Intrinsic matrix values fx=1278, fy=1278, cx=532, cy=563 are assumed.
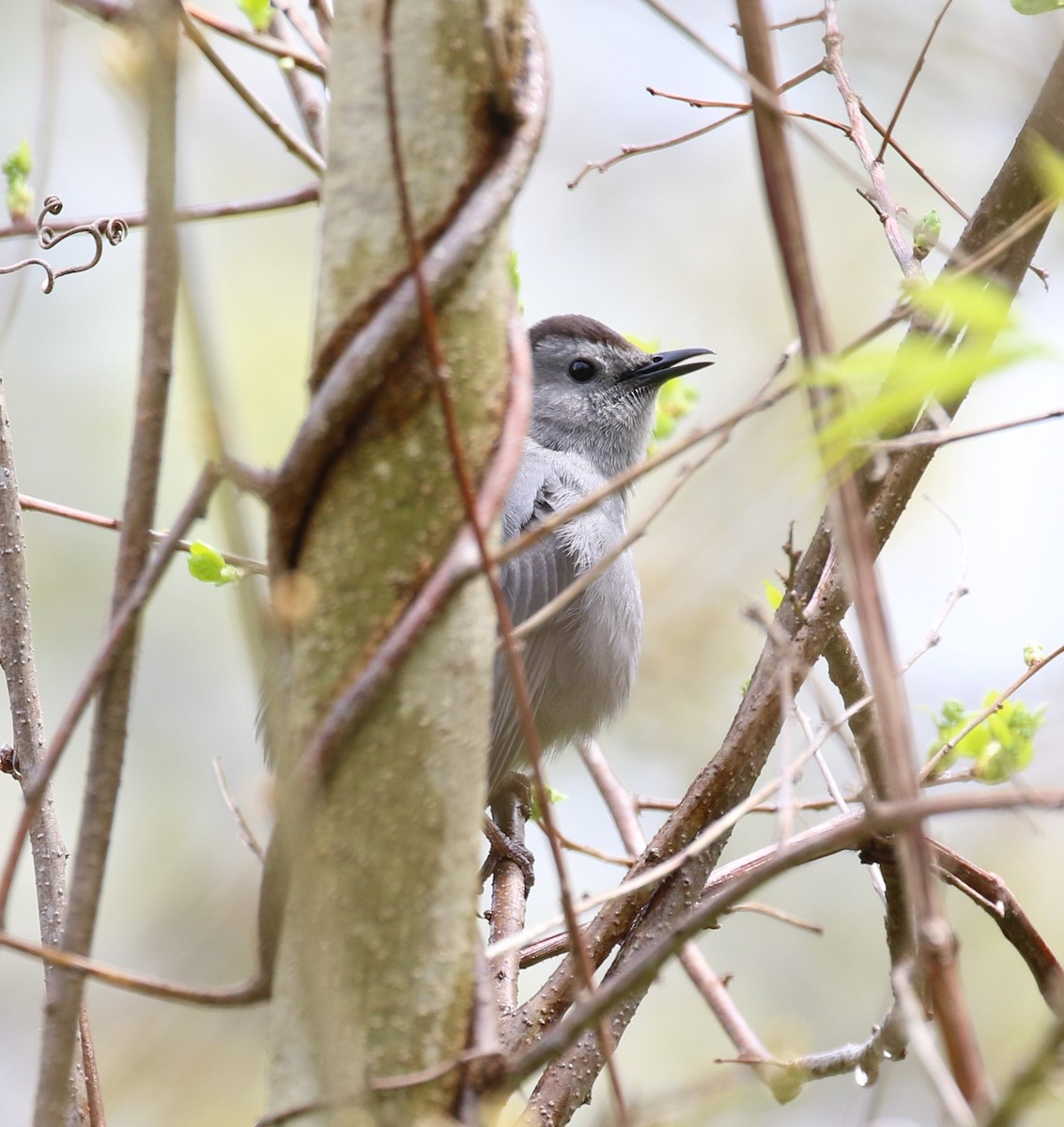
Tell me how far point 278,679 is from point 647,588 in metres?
5.69

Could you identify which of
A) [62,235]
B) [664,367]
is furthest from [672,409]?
[62,235]

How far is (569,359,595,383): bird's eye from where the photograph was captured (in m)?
5.12

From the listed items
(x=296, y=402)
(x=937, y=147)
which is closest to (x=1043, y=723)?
(x=296, y=402)

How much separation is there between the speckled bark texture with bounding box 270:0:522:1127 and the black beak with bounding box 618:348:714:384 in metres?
3.62

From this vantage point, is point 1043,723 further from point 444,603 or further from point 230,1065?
point 230,1065

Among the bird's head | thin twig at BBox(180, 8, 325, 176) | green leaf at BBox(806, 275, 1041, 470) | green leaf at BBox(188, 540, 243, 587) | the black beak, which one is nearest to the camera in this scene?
green leaf at BBox(806, 275, 1041, 470)

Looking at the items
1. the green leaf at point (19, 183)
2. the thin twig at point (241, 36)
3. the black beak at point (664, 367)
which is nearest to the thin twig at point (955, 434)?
the thin twig at point (241, 36)

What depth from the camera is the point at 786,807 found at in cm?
136

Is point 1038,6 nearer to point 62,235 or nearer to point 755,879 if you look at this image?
point 755,879

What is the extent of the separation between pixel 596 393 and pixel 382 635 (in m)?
3.99

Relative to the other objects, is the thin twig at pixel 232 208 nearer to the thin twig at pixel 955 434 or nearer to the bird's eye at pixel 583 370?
the thin twig at pixel 955 434

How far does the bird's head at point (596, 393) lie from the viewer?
5004mm

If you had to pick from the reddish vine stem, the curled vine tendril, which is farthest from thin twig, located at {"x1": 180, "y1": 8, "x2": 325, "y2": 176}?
the reddish vine stem

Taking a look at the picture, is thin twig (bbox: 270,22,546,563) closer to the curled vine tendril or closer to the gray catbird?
the curled vine tendril
